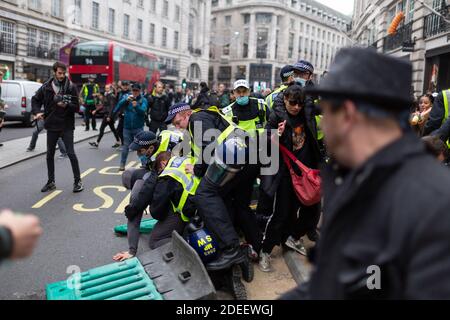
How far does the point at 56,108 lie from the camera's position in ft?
23.0

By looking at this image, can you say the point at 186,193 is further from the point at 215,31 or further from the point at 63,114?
the point at 215,31

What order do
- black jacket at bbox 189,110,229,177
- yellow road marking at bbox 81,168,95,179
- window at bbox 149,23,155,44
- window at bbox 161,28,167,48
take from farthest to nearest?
1. window at bbox 161,28,167,48
2. window at bbox 149,23,155,44
3. yellow road marking at bbox 81,168,95,179
4. black jacket at bbox 189,110,229,177

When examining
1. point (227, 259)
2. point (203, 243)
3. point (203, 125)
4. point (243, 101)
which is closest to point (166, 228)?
point (203, 243)

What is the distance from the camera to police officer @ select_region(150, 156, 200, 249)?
411 centimetres

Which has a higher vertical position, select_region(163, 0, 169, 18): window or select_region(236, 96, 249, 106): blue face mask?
select_region(163, 0, 169, 18): window

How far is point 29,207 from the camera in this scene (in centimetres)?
628

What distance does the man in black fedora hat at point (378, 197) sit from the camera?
113 cm

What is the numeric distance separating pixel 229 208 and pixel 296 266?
0.83 meters

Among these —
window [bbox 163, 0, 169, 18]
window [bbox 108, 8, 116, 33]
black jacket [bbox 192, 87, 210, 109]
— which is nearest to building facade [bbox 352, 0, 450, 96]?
black jacket [bbox 192, 87, 210, 109]

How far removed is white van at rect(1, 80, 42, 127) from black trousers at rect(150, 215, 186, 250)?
1356 cm

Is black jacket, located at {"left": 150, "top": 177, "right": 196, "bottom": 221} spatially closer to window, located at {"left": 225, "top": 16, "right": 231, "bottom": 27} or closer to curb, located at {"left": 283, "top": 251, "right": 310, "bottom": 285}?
curb, located at {"left": 283, "top": 251, "right": 310, "bottom": 285}

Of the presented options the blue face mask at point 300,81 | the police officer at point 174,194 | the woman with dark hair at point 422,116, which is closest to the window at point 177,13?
the woman with dark hair at point 422,116

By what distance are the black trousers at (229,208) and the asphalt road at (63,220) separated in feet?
4.23

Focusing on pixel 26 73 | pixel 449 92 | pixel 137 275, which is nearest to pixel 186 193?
pixel 137 275
